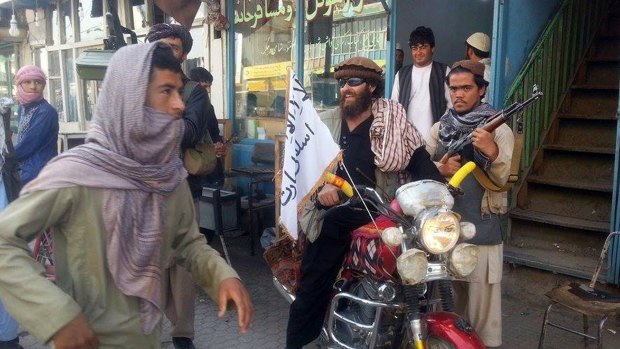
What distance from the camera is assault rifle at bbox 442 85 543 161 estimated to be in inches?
96.7

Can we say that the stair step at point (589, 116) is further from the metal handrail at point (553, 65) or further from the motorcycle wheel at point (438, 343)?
the motorcycle wheel at point (438, 343)

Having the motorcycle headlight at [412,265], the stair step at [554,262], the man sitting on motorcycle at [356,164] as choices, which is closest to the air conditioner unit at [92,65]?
the man sitting on motorcycle at [356,164]

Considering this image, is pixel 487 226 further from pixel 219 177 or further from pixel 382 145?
pixel 219 177

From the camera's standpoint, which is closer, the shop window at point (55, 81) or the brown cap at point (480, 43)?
the brown cap at point (480, 43)

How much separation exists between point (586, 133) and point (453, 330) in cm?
375

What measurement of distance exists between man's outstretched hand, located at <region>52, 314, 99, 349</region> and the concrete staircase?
373cm

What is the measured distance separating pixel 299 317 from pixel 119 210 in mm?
1786

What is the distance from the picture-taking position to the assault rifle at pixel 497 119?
96.7 inches

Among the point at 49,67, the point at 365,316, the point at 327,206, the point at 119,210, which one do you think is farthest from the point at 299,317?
the point at 49,67

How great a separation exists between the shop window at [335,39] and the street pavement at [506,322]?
2480 mm

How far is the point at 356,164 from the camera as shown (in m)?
3.17

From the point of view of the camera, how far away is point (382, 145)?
3.03 meters

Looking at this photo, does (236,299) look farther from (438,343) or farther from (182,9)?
(182,9)

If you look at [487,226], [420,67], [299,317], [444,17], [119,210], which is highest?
[444,17]
